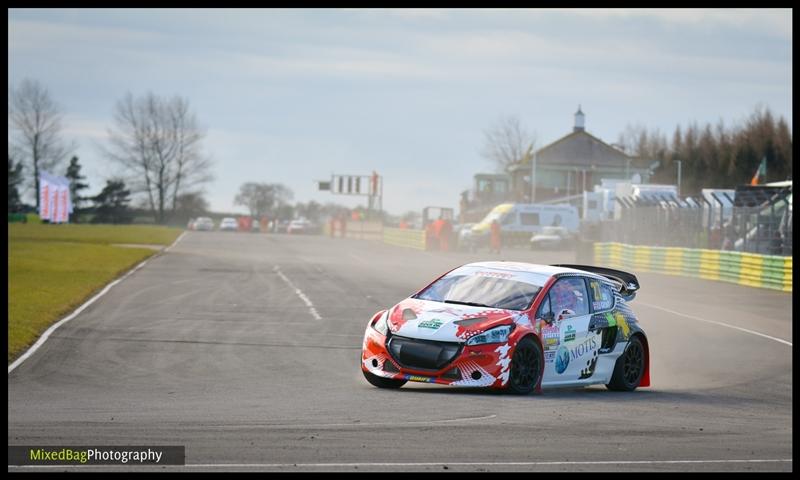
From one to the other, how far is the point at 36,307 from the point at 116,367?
26.8ft

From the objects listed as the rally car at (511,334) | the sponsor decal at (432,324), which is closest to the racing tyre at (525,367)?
the rally car at (511,334)

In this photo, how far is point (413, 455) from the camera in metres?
8.35

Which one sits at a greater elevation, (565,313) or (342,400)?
(565,313)

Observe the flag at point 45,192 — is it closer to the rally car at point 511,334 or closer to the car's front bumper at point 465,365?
the rally car at point 511,334

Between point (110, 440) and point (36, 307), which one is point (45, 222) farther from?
point (110, 440)

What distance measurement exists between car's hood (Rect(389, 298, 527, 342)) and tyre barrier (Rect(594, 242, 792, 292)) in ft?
70.5

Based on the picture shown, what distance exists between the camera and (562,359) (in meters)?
13.1

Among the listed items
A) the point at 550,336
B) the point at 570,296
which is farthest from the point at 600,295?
the point at 550,336

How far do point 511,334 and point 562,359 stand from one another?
104 cm

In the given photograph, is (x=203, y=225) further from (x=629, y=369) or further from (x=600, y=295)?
(x=600, y=295)

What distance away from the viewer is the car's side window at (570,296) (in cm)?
1318

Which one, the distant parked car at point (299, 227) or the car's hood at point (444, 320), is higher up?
the car's hood at point (444, 320)

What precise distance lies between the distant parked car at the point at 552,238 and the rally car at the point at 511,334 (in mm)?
45303

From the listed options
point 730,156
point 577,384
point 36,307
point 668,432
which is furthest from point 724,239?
point 730,156
